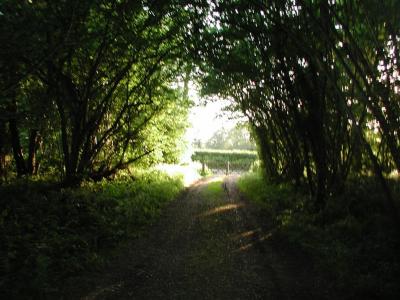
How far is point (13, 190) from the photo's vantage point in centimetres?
1055

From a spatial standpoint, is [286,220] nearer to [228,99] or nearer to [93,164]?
[93,164]

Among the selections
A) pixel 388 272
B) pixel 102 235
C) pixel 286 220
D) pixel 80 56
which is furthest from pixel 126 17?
pixel 388 272

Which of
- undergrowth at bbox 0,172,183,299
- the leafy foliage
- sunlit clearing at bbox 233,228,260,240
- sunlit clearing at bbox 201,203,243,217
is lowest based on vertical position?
sunlit clearing at bbox 233,228,260,240

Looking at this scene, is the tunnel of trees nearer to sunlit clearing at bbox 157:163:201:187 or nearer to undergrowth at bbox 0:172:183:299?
undergrowth at bbox 0:172:183:299

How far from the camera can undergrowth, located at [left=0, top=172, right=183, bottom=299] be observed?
597 centimetres

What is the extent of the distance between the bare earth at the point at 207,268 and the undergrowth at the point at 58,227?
462mm

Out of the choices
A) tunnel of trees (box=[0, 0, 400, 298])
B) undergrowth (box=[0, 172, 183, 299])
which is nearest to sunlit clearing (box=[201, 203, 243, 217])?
undergrowth (box=[0, 172, 183, 299])

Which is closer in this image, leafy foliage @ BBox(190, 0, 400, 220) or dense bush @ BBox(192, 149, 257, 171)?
leafy foliage @ BBox(190, 0, 400, 220)

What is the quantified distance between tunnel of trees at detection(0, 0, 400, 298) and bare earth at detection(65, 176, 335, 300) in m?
1.92

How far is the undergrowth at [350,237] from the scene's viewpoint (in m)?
5.61

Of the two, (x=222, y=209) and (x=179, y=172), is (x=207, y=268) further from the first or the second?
(x=179, y=172)

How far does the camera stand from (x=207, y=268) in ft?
21.9

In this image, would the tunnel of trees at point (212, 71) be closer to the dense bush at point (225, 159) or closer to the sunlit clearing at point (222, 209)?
the sunlit clearing at point (222, 209)

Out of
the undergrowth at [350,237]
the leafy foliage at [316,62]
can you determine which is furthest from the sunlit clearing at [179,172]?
the undergrowth at [350,237]
